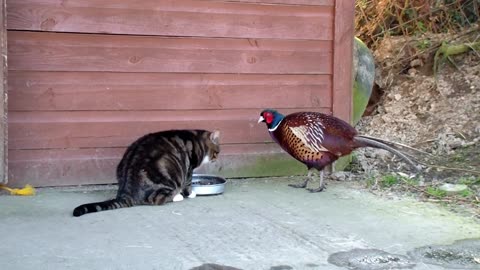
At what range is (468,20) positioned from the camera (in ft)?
29.1

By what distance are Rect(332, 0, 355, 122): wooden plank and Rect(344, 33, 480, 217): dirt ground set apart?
62 centimetres

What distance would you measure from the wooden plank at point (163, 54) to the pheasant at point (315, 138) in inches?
26.0

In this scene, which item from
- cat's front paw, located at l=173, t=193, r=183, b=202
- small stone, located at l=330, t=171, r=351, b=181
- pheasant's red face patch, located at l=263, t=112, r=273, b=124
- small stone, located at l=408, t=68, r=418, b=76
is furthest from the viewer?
small stone, located at l=408, t=68, r=418, b=76

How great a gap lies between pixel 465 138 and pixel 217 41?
285 centimetres

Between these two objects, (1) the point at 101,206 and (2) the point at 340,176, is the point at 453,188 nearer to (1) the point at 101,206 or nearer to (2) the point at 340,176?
(2) the point at 340,176

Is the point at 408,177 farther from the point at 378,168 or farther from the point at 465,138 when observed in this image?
the point at 465,138

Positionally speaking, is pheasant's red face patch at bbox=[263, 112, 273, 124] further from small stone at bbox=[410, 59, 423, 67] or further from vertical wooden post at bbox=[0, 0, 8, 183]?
small stone at bbox=[410, 59, 423, 67]

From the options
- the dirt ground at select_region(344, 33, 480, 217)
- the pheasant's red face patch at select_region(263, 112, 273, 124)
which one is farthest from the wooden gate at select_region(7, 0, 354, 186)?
the dirt ground at select_region(344, 33, 480, 217)

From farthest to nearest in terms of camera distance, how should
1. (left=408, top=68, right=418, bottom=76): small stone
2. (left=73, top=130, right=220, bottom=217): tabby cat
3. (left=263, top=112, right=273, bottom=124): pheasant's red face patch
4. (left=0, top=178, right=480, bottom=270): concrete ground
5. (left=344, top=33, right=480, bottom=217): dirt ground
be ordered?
1. (left=408, top=68, right=418, bottom=76): small stone
2. (left=344, top=33, right=480, bottom=217): dirt ground
3. (left=263, top=112, right=273, bottom=124): pheasant's red face patch
4. (left=73, top=130, right=220, bottom=217): tabby cat
5. (left=0, top=178, right=480, bottom=270): concrete ground

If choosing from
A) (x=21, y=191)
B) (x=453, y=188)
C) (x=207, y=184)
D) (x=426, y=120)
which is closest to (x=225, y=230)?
(x=207, y=184)

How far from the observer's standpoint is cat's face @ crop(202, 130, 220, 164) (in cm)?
565

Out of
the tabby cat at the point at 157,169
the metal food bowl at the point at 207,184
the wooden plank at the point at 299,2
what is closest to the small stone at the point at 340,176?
the metal food bowl at the point at 207,184

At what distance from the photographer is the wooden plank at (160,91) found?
543 centimetres

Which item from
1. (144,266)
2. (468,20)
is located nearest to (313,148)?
(144,266)
